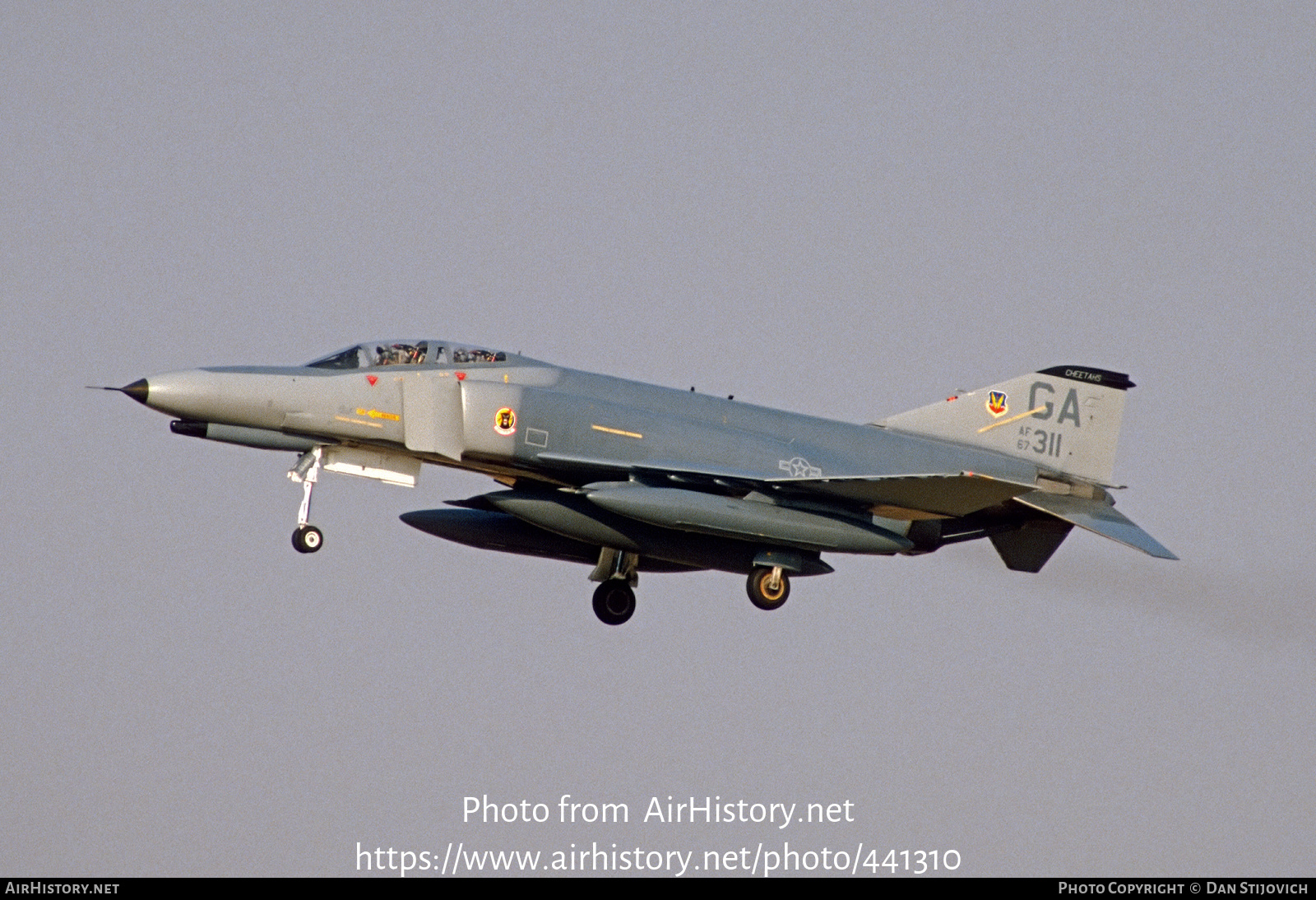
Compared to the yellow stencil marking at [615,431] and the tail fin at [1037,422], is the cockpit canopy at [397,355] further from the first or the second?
the tail fin at [1037,422]

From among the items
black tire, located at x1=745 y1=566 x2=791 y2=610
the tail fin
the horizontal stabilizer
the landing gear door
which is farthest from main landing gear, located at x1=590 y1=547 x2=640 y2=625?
the horizontal stabilizer

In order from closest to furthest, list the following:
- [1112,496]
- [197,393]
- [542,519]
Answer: [197,393], [542,519], [1112,496]

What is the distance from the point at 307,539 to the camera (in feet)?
64.4

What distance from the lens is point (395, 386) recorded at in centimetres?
2016

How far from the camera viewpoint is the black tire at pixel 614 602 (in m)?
23.2

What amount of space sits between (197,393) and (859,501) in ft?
25.8

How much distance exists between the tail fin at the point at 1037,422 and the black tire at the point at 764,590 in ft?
9.30

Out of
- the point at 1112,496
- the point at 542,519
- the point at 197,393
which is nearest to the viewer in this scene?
the point at 197,393

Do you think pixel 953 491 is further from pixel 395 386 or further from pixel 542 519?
pixel 395 386

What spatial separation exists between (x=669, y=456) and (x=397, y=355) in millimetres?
3414

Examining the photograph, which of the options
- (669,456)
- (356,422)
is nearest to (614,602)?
(669,456)

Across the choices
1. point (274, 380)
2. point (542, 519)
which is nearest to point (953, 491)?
point (542, 519)

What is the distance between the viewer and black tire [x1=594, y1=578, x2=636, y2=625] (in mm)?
23156

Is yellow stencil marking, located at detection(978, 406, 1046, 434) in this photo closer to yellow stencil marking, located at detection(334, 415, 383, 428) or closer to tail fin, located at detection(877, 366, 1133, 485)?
tail fin, located at detection(877, 366, 1133, 485)
